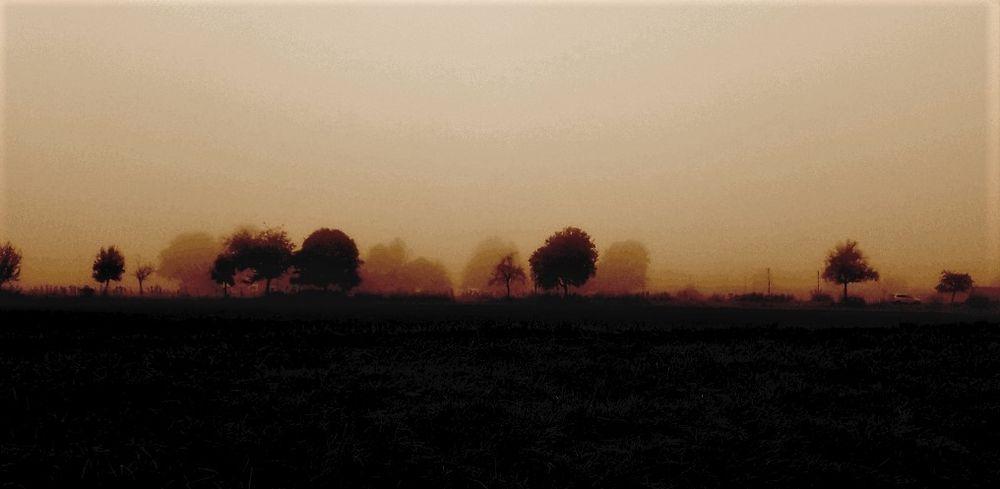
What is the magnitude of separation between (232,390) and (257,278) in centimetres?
10819

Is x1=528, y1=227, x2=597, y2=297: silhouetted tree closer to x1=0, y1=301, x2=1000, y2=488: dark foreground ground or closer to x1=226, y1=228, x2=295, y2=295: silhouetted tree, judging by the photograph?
x1=226, y1=228, x2=295, y2=295: silhouetted tree

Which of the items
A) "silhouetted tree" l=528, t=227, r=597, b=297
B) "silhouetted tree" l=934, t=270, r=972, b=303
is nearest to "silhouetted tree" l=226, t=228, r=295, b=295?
"silhouetted tree" l=528, t=227, r=597, b=297

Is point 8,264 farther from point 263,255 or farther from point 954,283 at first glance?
point 954,283

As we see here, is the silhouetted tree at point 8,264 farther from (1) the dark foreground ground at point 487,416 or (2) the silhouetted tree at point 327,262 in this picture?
(1) the dark foreground ground at point 487,416

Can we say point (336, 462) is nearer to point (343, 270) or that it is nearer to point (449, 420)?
point (449, 420)

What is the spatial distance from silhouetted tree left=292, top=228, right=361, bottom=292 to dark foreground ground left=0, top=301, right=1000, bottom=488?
3742 inches

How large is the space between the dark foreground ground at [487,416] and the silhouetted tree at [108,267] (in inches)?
4348

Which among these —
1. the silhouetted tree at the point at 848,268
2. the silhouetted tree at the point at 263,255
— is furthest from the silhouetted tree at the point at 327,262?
the silhouetted tree at the point at 848,268

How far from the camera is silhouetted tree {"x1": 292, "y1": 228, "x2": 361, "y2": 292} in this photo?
110562 millimetres

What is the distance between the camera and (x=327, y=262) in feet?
363

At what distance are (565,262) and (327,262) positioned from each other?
113 feet

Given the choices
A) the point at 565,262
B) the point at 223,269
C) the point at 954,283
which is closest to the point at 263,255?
the point at 223,269

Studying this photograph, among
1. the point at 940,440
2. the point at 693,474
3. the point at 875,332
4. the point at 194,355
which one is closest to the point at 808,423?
the point at 940,440

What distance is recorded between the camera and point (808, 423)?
31.6 feet
